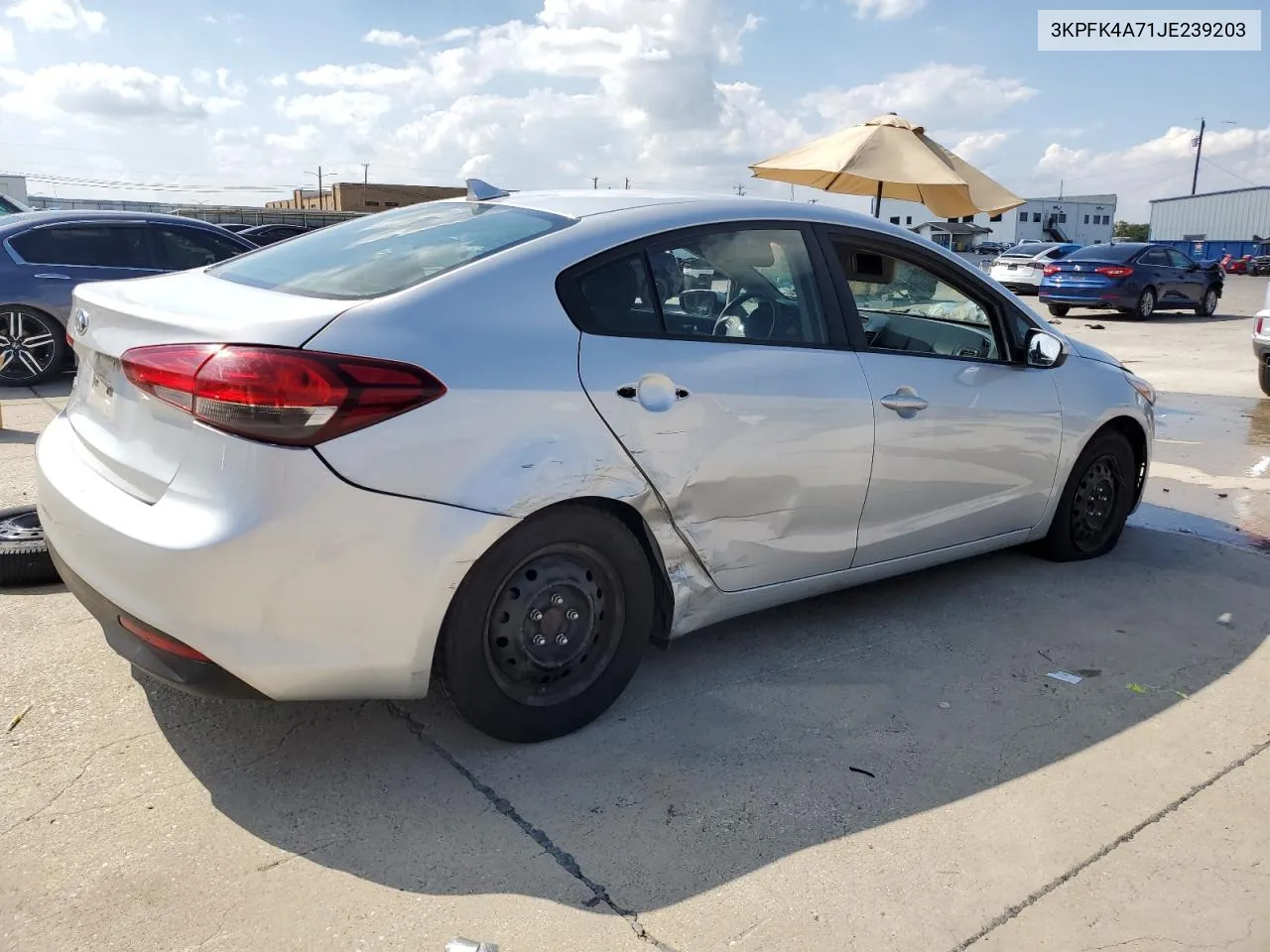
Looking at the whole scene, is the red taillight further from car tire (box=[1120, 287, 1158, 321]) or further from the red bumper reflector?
car tire (box=[1120, 287, 1158, 321])

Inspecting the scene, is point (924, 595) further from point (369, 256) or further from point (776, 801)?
point (369, 256)

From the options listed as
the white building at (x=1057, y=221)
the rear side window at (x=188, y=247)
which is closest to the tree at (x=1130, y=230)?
the white building at (x=1057, y=221)

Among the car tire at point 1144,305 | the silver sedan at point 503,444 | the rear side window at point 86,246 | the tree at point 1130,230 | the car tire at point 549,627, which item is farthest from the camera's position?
the tree at point 1130,230

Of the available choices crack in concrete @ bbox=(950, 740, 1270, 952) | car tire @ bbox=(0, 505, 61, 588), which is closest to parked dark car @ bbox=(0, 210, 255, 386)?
car tire @ bbox=(0, 505, 61, 588)

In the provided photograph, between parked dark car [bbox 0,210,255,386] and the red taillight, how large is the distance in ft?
22.3

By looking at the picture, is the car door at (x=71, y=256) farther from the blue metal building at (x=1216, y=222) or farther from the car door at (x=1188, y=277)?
the blue metal building at (x=1216, y=222)

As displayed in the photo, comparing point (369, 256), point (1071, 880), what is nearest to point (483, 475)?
point (369, 256)

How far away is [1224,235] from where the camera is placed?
257 ft

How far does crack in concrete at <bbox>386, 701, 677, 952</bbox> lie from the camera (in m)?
2.32

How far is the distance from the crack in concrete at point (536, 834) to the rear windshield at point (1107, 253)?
19421 mm

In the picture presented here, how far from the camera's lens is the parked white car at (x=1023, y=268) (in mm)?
24234

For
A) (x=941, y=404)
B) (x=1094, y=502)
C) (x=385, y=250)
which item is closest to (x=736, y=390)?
A: (x=941, y=404)

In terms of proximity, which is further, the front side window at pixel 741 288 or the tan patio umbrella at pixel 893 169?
the tan patio umbrella at pixel 893 169

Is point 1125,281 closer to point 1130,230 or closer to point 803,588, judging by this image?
point 803,588
